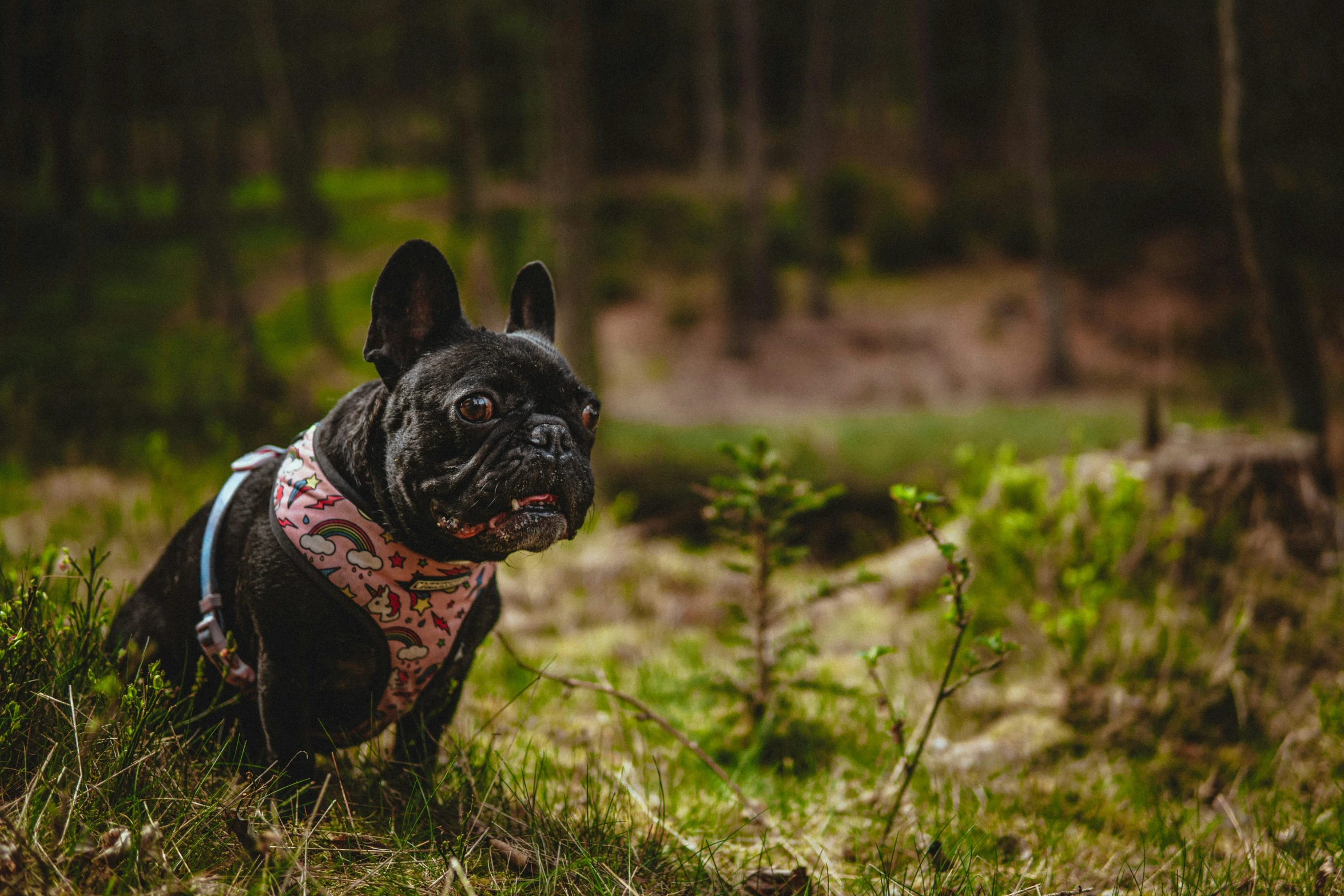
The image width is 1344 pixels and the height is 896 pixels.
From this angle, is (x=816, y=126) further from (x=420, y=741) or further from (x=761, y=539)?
(x=420, y=741)

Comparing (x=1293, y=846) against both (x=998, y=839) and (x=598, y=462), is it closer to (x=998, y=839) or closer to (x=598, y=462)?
(x=998, y=839)

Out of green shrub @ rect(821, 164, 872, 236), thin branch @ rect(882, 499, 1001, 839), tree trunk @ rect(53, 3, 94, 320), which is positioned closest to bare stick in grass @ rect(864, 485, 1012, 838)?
thin branch @ rect(882, 499, 1001, 839)

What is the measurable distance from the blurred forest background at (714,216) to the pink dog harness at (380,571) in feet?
8.36

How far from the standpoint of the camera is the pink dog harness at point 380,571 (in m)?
1.89

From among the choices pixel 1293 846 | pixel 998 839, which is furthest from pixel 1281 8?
pixel 998 839

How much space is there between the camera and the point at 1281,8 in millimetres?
5012

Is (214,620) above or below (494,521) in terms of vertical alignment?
below

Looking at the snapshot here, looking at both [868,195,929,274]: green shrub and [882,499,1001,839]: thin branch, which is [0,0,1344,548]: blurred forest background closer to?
[868,195,929,274]: green shrub

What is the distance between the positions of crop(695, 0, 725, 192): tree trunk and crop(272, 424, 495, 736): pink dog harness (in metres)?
16.6

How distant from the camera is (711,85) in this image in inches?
680

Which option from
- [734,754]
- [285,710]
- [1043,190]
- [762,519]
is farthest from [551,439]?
[1043,190]

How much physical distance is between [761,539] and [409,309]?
4.99 ft

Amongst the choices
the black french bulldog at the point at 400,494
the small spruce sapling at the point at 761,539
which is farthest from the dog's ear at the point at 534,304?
the small spruce sapling at the point at 761,539

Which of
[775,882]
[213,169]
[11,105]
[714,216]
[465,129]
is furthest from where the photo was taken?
[465,129]
